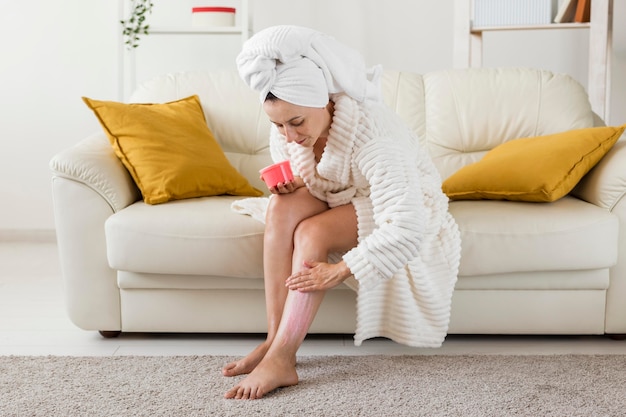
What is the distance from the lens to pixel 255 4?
13.4 ft

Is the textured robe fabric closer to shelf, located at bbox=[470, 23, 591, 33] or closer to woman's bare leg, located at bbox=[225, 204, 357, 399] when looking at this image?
woman's bare leg, located at bbox=[225, 204, 357, 399]

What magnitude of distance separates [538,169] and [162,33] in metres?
2.04

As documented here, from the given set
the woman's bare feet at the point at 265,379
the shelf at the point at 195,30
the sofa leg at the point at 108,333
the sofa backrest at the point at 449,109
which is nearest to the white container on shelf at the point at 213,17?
the shelf at the point at 195,30

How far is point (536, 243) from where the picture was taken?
2.30 m

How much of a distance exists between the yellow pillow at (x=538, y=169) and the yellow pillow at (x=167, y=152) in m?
0.71

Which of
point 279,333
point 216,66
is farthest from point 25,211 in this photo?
point 279,333

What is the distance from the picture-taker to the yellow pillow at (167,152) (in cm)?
255

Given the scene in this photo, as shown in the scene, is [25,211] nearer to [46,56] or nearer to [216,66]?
[46,56]

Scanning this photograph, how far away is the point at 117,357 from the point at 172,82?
1154mm

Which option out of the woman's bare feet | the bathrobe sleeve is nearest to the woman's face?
the bathrobe sleeve

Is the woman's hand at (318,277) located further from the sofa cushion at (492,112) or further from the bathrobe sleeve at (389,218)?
the sofa cushion at (492,112)

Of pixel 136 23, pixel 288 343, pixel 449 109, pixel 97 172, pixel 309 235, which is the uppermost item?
pixel 136 23

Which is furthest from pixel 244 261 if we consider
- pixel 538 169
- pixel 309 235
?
pixel 538 169

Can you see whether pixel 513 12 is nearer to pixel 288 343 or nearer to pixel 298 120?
pixel 298 120
